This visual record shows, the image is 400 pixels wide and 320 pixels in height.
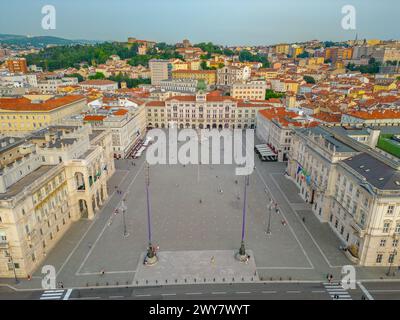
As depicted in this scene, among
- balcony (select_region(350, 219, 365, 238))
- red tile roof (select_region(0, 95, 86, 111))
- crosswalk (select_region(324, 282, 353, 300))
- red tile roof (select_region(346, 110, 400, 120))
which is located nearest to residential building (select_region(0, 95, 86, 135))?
red tile roof (select_region(0, 95, 86, 111))

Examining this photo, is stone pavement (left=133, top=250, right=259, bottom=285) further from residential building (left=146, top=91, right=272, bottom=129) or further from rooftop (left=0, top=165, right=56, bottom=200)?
residential building (left=146, top=91, right=272, bottom=129)

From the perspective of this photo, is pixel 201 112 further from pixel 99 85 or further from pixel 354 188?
pixel 354 188

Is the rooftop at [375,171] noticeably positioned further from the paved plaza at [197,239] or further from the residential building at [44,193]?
the residential building at [44,193]

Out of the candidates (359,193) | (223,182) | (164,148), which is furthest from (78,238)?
(164,148)

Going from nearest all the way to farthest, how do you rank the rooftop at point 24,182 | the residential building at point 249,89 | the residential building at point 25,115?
the rooftop at point 24,182 → the residential building at point 25,115 → the residential building at point 249,89

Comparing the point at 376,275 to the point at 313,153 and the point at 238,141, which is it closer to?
the point at 313,153

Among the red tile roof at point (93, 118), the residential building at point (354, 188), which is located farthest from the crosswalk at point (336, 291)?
the red tile roof at point (93, 118)
